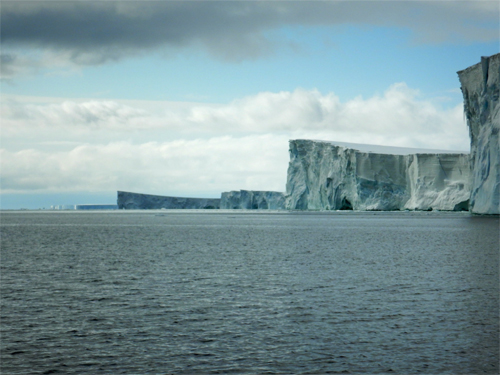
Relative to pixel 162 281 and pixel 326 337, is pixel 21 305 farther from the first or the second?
pixel 326 337

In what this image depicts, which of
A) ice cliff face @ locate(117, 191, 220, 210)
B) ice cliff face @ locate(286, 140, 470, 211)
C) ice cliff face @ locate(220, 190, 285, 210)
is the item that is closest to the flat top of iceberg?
ice cliff face @ locate(286, 140, 470, 211)

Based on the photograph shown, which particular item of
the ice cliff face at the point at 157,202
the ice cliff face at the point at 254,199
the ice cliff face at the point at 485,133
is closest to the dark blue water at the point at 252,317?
the ice cliff face at the point at 485,133

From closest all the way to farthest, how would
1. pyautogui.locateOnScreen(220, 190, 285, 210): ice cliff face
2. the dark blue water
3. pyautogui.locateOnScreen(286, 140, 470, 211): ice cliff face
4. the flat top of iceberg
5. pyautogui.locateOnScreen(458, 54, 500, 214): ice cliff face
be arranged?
the dark blue water
pyautogui.locateOnScreen(458, 54, 500, 214): ice cliff face
pyautogui.locateOnScreen(286, 140, 470, 211): ice cliff face
the flat top of iceberg
pyautogui.locateOnScreen(220, 190, 285, 210): ice cliff face

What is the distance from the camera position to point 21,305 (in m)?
12.4

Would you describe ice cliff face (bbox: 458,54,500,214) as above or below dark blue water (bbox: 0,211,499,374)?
above

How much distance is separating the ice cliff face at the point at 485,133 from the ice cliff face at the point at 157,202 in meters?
90.3

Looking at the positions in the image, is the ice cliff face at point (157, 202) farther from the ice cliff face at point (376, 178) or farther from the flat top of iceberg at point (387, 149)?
the flat top of iceberg at point (387, 149)

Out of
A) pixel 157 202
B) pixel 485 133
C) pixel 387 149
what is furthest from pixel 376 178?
pixel 157 202

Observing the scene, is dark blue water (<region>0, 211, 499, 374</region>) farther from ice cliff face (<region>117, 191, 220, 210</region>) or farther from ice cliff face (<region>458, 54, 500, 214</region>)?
ice cliff face (<region>117, 191, 220, 210</region>)

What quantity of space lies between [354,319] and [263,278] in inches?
243

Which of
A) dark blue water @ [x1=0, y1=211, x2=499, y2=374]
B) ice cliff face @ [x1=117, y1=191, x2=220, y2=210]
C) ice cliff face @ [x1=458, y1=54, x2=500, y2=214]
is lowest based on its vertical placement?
dark blue water @ [x1=0, y1=211, x2=499, y2=374]

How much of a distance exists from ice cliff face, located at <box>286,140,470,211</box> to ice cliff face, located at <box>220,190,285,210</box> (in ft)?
103

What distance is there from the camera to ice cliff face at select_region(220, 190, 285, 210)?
415 feet

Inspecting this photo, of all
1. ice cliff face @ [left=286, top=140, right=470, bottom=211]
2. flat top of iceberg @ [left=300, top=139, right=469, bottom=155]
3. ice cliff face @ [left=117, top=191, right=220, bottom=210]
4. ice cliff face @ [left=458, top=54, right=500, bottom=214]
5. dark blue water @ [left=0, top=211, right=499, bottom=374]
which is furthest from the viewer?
ice cliff face @ [left=117, top=191, right=220, bottom=210]
